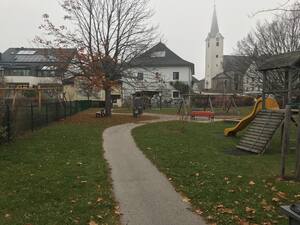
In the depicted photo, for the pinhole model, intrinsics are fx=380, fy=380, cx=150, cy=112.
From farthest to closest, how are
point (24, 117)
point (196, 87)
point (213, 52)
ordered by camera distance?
1. point (213, 52)
2. point (196, 87)
3. point (24, 117)

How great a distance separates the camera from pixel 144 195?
290 inches

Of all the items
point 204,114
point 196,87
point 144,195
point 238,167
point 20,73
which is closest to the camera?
point 144,195

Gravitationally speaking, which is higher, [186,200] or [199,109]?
[199,109]

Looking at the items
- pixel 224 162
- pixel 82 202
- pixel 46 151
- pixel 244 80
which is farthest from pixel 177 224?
pixel 244 80

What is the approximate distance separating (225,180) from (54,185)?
12.3 feet

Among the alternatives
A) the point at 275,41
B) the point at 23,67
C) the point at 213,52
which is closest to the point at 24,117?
the point at 275,41

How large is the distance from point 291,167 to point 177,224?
625 cm

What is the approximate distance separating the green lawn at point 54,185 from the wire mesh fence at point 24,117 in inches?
29.8

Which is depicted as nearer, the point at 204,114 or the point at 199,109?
the point at 204,114

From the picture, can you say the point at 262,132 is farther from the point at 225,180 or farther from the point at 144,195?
the point at 144,195

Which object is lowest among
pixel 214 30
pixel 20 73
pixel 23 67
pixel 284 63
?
pixel 284 63

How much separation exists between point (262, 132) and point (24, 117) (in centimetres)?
1020

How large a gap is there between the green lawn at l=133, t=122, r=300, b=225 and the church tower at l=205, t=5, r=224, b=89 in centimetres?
10272

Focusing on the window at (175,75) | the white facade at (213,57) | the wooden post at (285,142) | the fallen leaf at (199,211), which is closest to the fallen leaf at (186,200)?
the fallen leaf at (199,211)
